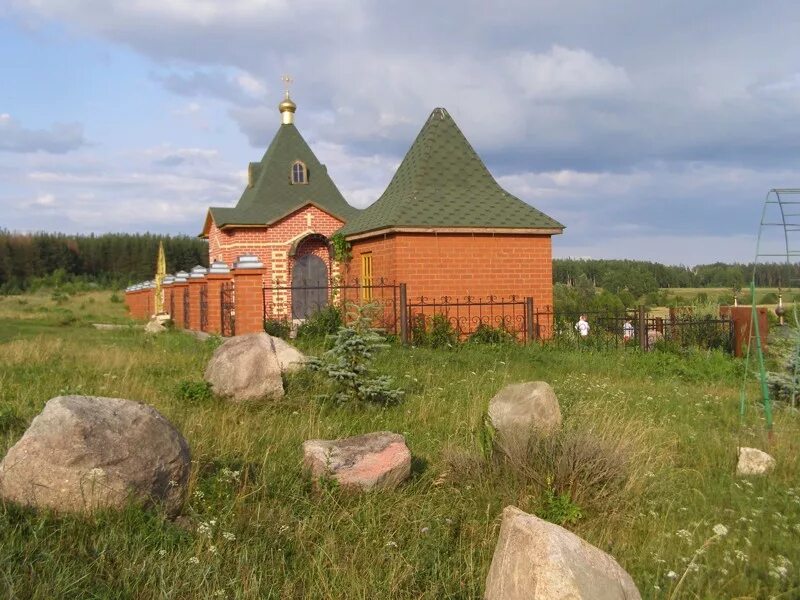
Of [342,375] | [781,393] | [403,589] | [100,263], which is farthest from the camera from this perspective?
[100,263]

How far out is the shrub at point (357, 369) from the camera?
8.09 m

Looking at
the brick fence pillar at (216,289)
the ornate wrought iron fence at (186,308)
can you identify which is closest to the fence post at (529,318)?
the brick fence pillar at (216,289)

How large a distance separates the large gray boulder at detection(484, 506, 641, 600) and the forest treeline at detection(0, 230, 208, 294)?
186 feet

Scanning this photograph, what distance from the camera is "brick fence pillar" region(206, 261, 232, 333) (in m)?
16.9

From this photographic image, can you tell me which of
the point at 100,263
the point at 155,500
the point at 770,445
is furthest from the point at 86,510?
the point at 100,263

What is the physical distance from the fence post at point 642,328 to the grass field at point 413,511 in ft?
19.1

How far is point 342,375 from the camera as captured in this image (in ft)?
26.7

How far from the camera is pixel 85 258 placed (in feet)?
216

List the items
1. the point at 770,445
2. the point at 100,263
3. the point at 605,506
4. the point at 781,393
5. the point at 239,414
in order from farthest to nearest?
the point at 100,263
the point at 781,393
the point at 239,414
the point at 770,445
the point at 605,506

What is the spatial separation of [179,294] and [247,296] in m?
8.92

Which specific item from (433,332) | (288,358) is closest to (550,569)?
(288,358)

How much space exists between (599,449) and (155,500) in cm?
290

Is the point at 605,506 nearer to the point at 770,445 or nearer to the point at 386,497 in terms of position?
the point at 386,497

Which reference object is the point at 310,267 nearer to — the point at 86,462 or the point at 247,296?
the point at 247,296
